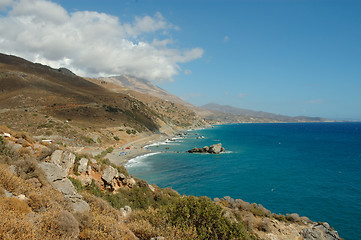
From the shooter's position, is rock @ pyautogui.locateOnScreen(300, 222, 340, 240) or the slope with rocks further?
rock @ pyautogui.locateOnScreen(300, 222, 340, 240)

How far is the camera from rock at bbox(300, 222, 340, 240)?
17.8 metres

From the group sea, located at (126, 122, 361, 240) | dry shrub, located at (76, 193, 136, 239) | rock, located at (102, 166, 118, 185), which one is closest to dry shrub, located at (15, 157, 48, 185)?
dry shrub, located at (76, 193, 136, 239)

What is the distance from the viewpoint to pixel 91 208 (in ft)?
31.9

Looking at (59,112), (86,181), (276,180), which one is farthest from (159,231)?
(59,112)

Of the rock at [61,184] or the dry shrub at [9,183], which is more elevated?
the dry shrub at [9,183]

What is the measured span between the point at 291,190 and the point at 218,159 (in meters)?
24.5

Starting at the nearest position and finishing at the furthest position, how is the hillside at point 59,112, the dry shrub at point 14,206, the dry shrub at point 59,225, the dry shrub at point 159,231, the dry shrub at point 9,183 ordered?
the dry shrub at point 59,225 → the dry shrub at point 14,206 → the dry shrub at point 159,231 → the dry shrub at point 9,183 → the hillside at point 59,112

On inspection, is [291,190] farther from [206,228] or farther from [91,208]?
[91,208]

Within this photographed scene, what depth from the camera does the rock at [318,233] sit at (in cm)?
1780

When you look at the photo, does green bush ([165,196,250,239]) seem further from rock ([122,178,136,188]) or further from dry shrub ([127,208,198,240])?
rock ([122,178,136,188])

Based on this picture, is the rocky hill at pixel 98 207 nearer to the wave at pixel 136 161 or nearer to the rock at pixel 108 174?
the rock at pixel 108 174

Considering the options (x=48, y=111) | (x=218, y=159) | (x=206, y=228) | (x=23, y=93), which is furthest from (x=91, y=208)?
(x=23, y=93)

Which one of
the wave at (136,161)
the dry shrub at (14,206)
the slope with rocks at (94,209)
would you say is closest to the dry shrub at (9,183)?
the slope with rocks at (94,209)

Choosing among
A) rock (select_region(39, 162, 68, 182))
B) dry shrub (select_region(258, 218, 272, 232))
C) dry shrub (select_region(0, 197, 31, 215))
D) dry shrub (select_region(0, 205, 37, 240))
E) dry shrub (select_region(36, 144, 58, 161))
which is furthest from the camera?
dry shrub (select_region(258, 218, 272, 232))
